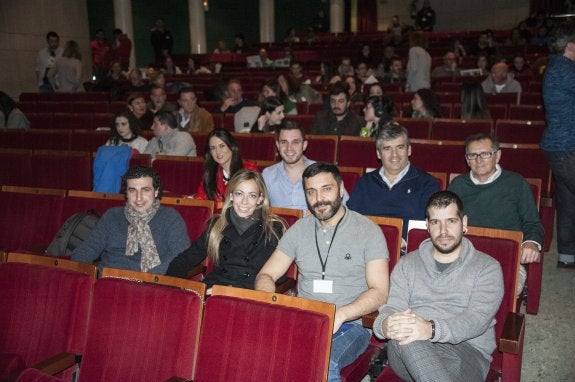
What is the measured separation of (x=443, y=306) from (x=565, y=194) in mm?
1601

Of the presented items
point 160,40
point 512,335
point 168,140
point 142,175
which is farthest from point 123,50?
point 512,335

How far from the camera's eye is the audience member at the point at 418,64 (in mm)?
6930

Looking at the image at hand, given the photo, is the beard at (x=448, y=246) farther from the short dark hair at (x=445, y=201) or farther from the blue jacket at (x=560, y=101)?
the blue jacket at (x=560, y=101)

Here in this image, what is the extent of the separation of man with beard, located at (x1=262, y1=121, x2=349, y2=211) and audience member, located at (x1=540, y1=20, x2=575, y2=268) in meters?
1.39

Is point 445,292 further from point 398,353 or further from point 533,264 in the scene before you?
point 533,264

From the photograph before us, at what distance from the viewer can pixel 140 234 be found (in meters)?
2.57

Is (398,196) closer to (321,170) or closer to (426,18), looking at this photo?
(321,170)

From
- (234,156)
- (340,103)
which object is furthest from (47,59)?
(234,156)

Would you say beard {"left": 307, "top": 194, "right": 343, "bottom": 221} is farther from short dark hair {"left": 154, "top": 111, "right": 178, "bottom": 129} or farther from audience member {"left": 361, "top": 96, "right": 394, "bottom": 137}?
short dark hair {"left": 154, "top": 111, "right": 178, "bottom": 129}

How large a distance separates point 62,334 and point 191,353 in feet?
1.82

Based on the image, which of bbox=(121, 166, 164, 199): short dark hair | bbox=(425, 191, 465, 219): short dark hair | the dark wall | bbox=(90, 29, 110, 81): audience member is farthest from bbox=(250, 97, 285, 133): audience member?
the dark wall

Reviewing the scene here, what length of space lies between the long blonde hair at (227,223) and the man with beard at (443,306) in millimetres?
656

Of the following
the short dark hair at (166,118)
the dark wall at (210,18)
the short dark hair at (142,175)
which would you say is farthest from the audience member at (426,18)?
the short dark hair at (142,175)

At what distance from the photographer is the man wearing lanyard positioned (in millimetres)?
2031
